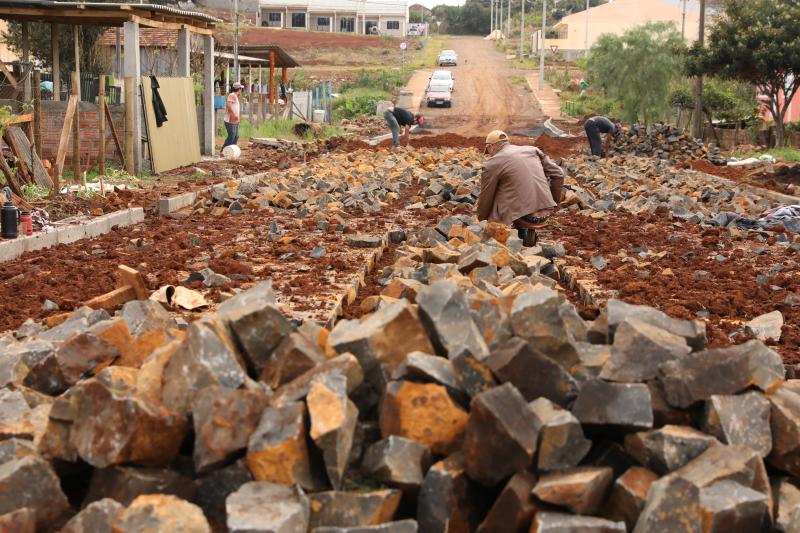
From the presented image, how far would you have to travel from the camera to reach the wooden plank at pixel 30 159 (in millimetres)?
13422

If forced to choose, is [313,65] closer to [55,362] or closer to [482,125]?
[482,125]

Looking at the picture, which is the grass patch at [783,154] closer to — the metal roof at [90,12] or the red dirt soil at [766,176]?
the red dirt soil at [766,176]

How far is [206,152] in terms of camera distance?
2434cm

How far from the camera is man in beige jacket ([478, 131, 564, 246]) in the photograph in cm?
1023

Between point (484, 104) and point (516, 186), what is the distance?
1695 inches

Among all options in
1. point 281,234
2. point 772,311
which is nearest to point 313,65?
point 281,234

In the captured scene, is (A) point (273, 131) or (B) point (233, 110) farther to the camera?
(A) point (273, 131)

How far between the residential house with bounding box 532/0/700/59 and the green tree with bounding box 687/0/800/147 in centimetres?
5165

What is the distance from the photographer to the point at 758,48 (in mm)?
29797

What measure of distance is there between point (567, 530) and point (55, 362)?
2.52 metres

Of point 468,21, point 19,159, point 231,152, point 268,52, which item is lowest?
point 231,152

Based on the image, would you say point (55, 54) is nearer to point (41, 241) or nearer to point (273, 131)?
point (273, 131)

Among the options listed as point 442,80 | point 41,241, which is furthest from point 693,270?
point 442,80

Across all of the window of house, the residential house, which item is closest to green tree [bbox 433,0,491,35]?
the window of house
